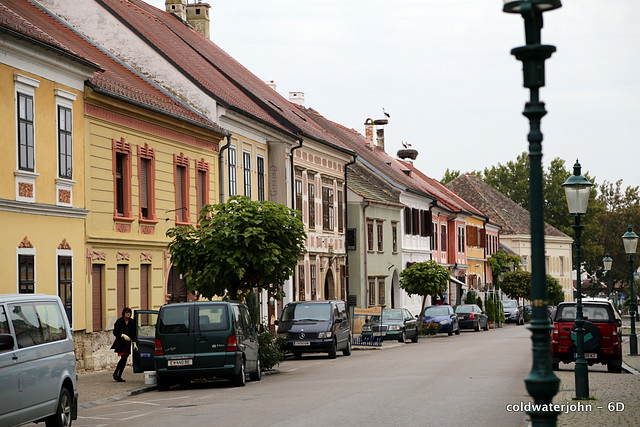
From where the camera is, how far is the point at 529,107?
7984 mm

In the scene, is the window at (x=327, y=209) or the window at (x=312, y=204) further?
the window at (x=327, y=209)

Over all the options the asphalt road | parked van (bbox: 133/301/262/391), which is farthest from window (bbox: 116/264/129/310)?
parked van (bbox: 133/301/262/391)

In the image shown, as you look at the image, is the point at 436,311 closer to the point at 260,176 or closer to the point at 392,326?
the point at 392,326

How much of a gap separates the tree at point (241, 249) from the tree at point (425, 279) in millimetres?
28680

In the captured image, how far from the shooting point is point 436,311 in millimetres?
51969

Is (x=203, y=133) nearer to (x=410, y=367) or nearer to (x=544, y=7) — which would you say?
(x=410, y=367)

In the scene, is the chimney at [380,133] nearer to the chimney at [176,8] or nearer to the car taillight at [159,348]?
the chimney at [176,8]

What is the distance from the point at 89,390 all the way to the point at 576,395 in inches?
368

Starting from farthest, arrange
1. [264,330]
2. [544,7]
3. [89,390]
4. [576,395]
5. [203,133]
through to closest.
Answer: [203,133] < [264,330] < [89,390] < [576,395] < [544,7]

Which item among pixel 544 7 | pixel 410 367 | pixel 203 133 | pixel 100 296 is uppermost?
pixel 203 133

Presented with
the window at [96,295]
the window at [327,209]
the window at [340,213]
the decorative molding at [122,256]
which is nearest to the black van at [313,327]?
the decorative molding at [122,256]

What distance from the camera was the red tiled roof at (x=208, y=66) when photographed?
118ft

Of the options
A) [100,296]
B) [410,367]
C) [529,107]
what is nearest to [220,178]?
[100,296]

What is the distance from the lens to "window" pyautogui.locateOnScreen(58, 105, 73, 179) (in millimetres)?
24484
